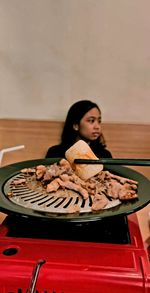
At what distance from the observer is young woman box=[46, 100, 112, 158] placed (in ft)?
6.68

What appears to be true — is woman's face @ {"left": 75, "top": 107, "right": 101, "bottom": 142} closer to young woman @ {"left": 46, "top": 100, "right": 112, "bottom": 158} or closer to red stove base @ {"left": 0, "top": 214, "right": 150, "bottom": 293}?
young woman @ {"left": 46, "top": 100, "right": 112, "bottom": 158}

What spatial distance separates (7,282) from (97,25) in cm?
175

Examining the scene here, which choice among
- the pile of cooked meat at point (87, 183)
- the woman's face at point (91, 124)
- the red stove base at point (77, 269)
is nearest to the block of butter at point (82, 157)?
the pile of cooked meat at point (87, 183)

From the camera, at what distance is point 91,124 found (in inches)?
80.2

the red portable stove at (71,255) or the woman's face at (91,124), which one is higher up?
the woman's face at (91,124)

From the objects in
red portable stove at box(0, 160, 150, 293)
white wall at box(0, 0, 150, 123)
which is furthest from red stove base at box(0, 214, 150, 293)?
white wall at box(0, 0, 150, 123)

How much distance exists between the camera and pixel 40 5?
6.65 ft

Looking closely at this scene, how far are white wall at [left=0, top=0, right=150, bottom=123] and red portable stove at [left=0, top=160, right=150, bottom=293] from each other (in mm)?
1430

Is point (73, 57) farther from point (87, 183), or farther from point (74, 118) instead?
point (87, 183)

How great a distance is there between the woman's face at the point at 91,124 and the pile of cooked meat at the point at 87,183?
44.7 inches

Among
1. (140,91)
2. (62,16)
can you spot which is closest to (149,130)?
(140,91)

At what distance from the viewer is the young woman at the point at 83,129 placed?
6.68ft

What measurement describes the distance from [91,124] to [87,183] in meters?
1.22

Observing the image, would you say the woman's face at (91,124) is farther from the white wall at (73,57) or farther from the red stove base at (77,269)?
the red stove base at (77,269)
